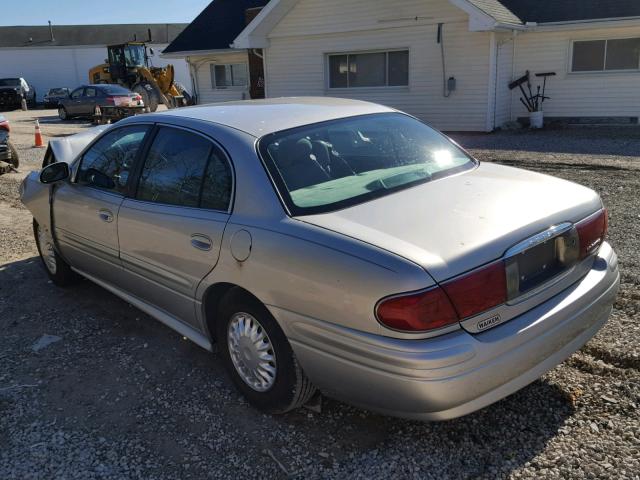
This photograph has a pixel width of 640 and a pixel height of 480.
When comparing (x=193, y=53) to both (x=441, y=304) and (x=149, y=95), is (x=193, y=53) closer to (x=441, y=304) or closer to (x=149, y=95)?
(x=149, y=95)

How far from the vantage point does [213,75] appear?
2192cm

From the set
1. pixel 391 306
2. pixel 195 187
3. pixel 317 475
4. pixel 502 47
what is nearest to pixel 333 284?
pixel 391 306

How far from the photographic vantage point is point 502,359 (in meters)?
2.47

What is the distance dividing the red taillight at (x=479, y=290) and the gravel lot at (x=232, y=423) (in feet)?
2.62

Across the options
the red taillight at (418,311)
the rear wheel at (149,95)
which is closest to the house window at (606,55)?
the red taillight at (418,311)

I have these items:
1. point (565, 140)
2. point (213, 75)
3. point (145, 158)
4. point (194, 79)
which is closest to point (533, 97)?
point (565, 140)

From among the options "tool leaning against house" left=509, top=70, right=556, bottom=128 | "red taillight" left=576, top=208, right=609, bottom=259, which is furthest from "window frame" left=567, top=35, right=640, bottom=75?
"red taillight" left=576, top=208, right=609, bottom=259

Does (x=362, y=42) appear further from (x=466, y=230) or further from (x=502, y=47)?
(x=466, y=230)

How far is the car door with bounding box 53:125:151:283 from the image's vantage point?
3.97m

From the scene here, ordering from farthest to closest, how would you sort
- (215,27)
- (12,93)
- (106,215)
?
(12,93)
(215,27)
(106,215)

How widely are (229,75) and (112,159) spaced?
1849cm

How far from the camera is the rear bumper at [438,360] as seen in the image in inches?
93.0

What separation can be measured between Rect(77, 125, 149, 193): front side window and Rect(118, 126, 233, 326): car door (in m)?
0.23

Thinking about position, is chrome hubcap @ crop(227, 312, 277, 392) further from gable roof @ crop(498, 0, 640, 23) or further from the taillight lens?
gable roof @ crop(498, 0, 640, 23)
